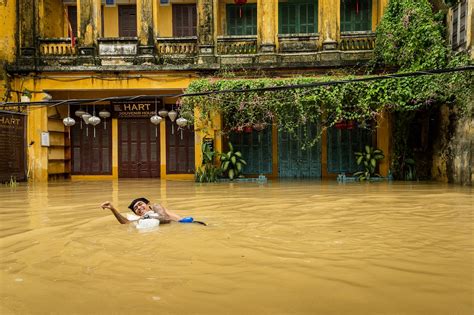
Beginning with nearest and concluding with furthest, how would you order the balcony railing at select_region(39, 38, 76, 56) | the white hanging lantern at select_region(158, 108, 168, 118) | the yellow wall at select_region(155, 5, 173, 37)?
1. the balcony railing at select_region(39, 38, 76, 56)
2. the white hanging lantern at select_region(158, 108, 168, 118)
3. the yellow wall at select_region(155, 5, 173, 37)

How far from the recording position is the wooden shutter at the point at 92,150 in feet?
54.9

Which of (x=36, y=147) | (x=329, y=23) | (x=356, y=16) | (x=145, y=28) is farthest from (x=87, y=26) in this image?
(x=356, y=16)

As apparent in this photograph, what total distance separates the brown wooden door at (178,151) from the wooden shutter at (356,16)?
271 inches

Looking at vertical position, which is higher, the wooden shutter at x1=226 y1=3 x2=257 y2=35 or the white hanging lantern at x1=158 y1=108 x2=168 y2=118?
the wooden shutter at x1=226 y1=3 x2=257 y2=35

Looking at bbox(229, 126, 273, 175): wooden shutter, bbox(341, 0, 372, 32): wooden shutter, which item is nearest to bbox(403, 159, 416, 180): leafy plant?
bbox(229, 126, 273, 175): wooden shutter

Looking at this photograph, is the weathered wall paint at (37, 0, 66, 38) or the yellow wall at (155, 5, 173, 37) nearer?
the weathered wall paint at (37, 0, 66, 38)

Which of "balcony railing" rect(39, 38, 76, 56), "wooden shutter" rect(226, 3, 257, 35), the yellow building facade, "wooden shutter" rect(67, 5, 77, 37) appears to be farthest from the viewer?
"wooden shutter" rect(67, 5, 77, 37)

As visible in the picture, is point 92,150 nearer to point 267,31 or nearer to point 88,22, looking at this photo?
point 88,22

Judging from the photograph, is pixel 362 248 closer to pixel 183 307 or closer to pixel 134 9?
pixel 183 307

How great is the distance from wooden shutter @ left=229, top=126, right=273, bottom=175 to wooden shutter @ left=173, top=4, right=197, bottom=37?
4.39 meters

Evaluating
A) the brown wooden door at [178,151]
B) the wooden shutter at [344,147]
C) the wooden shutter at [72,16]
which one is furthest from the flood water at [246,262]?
the wooden shutter at [72,16]

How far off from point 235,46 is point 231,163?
3.92 meters

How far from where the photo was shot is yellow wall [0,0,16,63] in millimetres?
14523

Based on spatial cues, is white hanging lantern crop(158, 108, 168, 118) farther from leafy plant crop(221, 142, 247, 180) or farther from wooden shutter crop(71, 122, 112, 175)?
leafy plant crop(221, 142, 247, 180)
